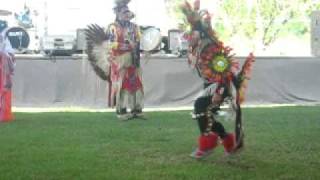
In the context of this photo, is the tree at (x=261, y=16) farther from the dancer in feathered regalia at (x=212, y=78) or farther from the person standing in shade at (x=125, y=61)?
the dancer in feathered regalia at (x=212, y=78)

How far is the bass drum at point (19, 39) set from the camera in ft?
53.1

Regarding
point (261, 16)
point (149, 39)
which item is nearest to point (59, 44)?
point (149, 39)

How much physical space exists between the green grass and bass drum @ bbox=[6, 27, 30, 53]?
5.69m

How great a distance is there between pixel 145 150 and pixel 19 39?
9809 mm

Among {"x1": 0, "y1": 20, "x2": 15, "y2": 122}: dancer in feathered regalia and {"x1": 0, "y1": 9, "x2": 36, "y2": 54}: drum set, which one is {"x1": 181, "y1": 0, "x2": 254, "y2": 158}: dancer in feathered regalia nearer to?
{"x1": 0, "y1": 20, "x2": 15, "y2": 122}: dancer in feathered regalia

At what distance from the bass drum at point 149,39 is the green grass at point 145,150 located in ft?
6.35

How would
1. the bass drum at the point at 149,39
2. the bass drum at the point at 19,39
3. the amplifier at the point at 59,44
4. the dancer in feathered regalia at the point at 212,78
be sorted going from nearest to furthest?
1. the dancer in feathered regalia at the point at 212,78
2. the bass drum at the point at 149,39
3. the amplifier at the point at 59,44
4. the bass drum at the point at 19,39

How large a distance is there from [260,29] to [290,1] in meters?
1.79

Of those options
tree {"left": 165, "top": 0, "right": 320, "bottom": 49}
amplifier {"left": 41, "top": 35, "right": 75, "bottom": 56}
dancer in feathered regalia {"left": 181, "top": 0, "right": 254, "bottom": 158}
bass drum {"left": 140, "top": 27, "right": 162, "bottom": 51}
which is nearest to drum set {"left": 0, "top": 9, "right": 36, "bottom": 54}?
amplifier {"left": 41, "top": 35, "right": 75, "bottom": 56}

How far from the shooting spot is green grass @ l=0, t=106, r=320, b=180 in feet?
19.1

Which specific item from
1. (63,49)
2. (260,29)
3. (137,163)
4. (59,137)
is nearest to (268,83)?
(63,49)

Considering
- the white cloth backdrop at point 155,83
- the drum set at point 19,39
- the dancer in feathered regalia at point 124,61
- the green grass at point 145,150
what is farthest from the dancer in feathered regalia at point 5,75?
the drum set at point 19,39

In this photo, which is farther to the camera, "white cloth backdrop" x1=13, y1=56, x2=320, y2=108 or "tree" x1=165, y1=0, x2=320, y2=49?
"tree" x1=165, y1=0, x2=320, y2=49

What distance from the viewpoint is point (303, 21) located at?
3145cm
